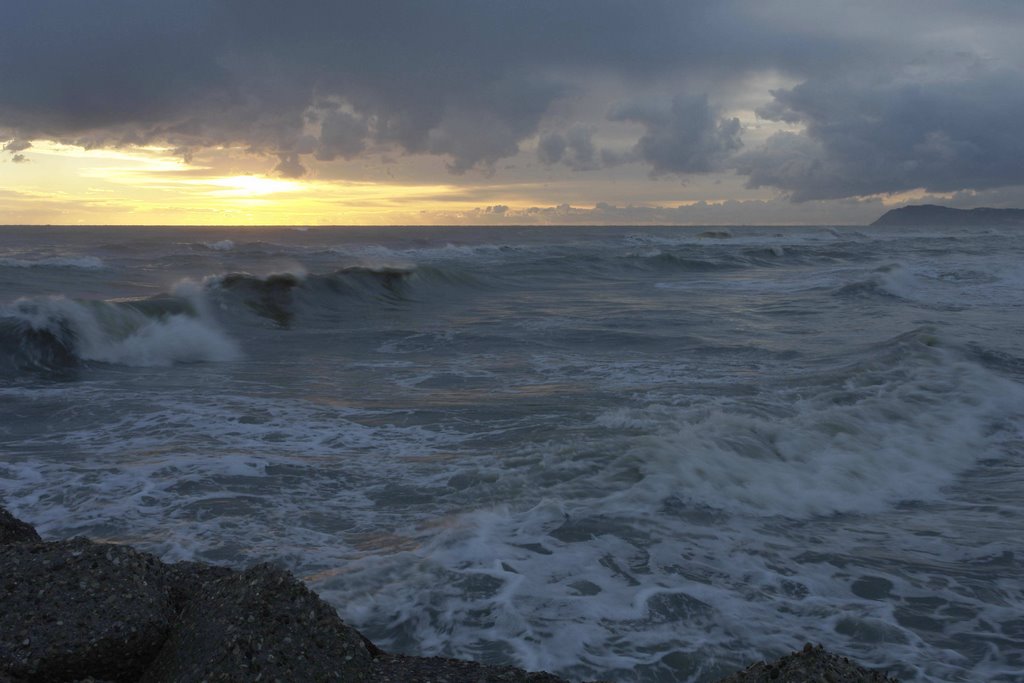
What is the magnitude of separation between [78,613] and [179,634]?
0.36 metres

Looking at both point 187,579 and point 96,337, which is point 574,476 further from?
point 96,337

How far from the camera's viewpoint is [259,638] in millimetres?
2721

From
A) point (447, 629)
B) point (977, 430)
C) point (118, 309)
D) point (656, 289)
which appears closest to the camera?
point (447, 629)

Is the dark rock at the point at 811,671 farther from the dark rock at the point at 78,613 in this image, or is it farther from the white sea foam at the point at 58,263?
the white sea foam at the point at 58,263

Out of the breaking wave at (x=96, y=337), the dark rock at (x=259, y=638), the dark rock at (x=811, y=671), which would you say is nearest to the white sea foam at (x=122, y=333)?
the breaking wave at (x=96, y=337)

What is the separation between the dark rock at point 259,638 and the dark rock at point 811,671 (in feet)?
4.62

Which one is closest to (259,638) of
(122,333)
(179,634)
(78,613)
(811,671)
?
(179,634)

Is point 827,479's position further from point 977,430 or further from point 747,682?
point 747,682

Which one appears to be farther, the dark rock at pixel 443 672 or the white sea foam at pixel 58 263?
the white sea foam at pixel 58 263

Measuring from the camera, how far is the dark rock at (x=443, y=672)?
301 cm

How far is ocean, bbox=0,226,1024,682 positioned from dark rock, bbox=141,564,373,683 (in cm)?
79

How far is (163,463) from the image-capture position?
632cm

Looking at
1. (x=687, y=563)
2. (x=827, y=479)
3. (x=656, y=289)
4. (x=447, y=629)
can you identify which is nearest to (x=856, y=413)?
(x=827, y=479)

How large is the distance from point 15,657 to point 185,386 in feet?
25.2
